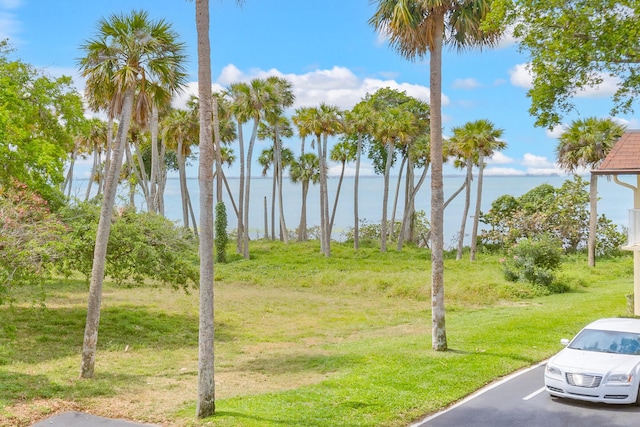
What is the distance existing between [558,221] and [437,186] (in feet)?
122

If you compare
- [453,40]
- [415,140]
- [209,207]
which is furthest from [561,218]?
[209,207]

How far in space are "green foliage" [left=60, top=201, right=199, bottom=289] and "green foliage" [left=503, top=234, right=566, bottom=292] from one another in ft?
64.1

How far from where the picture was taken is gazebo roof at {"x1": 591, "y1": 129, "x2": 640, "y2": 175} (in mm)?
22062

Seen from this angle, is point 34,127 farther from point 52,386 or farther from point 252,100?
point 252,100

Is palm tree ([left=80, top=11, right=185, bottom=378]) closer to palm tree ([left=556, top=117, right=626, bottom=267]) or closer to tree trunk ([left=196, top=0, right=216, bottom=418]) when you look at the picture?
tree trunk ([left=196, top=0, right=216, bottom=418])

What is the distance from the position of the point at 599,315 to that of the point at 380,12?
1477cm

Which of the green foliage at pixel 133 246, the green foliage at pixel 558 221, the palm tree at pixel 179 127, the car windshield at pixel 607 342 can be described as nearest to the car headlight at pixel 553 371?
the car windshield at pixel 607 342

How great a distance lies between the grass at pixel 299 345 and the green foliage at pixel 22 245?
1.61 metres

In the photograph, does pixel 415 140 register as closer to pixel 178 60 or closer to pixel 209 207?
pixel 178 60

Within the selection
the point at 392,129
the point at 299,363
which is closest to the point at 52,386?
the point at 299,363

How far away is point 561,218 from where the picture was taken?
51.9 meters

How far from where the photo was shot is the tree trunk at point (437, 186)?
1849 centimetres

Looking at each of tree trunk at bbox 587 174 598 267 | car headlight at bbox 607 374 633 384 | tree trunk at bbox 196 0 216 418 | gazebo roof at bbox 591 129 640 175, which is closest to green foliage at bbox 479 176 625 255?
tree trunk at bbox 587 174 598 267

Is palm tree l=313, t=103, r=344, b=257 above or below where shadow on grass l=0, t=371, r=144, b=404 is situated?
above
